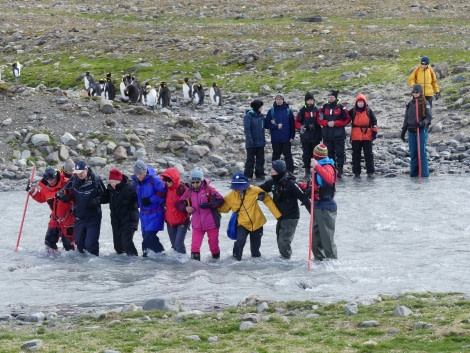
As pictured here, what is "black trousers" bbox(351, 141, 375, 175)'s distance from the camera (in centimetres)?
2302

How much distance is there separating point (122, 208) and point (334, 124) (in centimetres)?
813

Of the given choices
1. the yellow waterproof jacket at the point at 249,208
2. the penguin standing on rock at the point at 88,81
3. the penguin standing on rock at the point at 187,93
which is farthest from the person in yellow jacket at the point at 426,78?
the penguin standing on rock at the point at 88,81

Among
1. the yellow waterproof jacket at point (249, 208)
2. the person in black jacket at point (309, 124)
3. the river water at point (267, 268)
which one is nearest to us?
the river water at point (267, 268)

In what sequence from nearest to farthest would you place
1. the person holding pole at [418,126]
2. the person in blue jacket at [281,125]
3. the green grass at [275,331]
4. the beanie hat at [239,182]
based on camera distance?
the green grass at [275,331], the beanie hat at [239,182], the person holding pole at [418,126], the person in blue jacket at [281,125]

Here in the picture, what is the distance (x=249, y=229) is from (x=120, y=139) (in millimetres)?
10784

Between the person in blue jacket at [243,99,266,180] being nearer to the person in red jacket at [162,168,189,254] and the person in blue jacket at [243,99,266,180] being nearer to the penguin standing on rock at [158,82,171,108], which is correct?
the person in red jacket at [162,168,189,254]

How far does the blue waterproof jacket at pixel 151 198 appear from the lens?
51.2ft

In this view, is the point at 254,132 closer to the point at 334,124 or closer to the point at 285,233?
the point at 334,124

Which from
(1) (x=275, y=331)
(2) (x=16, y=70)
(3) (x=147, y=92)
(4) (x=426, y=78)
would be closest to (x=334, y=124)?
(4) (x=426, y=78)

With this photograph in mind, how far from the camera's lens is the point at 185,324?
11078 millimetres

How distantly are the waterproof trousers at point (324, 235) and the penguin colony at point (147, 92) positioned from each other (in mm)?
16967

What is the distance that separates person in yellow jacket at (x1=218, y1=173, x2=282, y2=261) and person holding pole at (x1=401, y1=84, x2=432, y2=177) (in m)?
8.23

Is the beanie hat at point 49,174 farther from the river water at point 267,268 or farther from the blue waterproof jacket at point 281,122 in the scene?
the blue waterproof jacket at point 281,122

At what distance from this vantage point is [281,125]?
23000 millimetres
